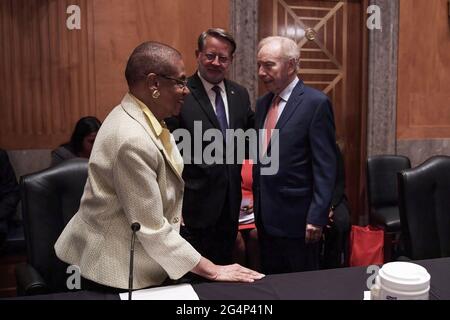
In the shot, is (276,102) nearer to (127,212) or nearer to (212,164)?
(212,164)

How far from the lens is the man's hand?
2.39 metres

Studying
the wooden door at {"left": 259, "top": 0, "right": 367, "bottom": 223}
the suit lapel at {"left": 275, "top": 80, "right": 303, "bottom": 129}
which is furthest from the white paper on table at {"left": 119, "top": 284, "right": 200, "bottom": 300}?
the wooden door at {"left": 259, "top": 0, "right": 367, "bottom": 223}

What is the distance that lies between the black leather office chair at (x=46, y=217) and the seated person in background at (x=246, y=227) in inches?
47.1

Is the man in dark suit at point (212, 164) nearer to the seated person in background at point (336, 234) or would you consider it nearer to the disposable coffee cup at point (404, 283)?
the seated person in background at point (336, 234)

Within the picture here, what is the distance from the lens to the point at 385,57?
430 centimetres

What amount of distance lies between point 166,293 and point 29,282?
2.04 ft

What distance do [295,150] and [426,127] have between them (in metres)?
2.63

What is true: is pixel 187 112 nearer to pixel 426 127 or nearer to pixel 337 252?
pixel 337 252

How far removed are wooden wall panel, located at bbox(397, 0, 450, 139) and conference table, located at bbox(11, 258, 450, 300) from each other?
10.3 ft

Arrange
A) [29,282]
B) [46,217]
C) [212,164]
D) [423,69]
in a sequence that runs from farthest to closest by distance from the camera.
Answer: [423,69] → [212,164] → [46,217] → [29,282]

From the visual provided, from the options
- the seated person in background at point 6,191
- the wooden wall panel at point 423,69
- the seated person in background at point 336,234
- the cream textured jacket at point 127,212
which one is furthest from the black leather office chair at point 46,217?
the wooden wall panel at point 423,69

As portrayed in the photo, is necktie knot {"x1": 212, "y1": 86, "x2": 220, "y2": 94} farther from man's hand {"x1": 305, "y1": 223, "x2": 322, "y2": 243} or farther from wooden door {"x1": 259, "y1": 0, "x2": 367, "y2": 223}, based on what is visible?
wooden door {"x1": 259, "y1": 0, "x2": 367, "y2": 223}

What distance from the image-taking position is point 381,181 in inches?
155

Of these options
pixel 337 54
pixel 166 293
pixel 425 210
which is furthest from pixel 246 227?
pixel 337 54
